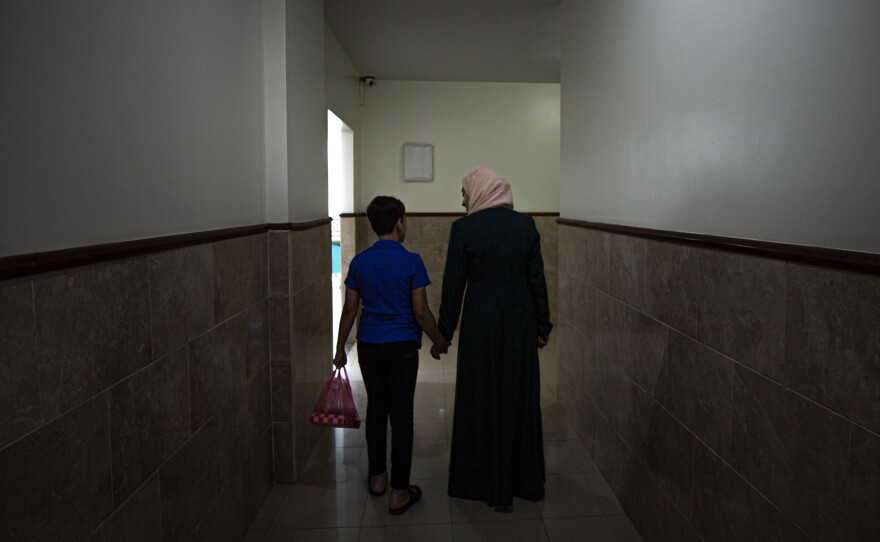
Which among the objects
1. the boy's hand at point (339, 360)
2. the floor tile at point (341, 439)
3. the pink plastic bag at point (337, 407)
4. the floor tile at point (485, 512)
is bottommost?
the floor tile at point (485, 512)

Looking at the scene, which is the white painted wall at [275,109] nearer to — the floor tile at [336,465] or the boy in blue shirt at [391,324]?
the boy in blue shirt at [391,324]

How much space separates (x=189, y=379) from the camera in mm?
2031

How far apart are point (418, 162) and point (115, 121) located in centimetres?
607

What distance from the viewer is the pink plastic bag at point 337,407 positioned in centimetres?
288

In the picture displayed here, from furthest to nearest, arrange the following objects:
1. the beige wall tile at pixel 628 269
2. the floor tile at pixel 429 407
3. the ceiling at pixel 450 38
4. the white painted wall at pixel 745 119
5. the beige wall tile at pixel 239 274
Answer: the ceiling at pixel 450 38, the floor tile at pixel 429 407, the beige wall tile at pixel 628 269, the beige wall tile at pixel 239 274, the white painted wall at pixel 745 119

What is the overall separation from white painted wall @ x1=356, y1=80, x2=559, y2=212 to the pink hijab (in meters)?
4.67

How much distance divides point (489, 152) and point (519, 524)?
5.39 meters

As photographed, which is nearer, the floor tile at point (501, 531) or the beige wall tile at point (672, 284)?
the beige wall tile at point (672, 284)

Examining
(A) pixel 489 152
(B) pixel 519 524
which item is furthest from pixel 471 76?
(B) pixel 519 524

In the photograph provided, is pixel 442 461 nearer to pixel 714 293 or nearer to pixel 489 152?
pixel 714 293

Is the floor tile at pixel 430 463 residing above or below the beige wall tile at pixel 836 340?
below

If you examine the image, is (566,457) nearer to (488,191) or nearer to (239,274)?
(488,191)

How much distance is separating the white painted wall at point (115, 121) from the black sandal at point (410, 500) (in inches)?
59.1

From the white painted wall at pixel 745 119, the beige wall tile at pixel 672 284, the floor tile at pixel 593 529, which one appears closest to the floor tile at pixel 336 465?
the floor tile at pixel 593 529
